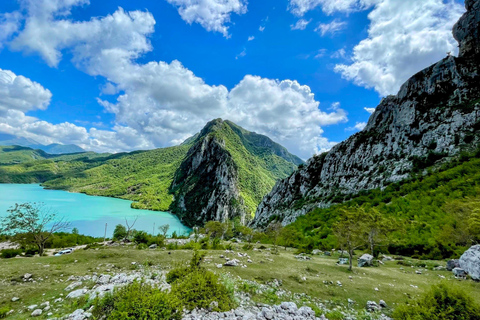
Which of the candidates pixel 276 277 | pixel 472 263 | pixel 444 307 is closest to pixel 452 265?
pixel 472 263

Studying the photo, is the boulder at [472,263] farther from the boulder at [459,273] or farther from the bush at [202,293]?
the bush at [202,293]

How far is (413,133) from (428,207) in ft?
91.6

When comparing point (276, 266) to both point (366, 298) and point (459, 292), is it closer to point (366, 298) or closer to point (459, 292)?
point (366, 298)

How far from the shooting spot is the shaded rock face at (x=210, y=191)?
142 meters

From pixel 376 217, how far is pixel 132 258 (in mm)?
25078

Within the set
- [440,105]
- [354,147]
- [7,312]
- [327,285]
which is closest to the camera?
[7,312]

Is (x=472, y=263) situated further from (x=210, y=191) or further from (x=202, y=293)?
(x=210, y=191)

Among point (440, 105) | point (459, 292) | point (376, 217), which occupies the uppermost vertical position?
point (440, 105)

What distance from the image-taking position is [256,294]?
1023 centimetres

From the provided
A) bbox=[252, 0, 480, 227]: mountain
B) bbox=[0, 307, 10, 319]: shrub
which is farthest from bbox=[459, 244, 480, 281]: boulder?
bbox=[252, 0, 480, 227]: mountain

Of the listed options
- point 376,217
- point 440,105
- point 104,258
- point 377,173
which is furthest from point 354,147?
point 104,258

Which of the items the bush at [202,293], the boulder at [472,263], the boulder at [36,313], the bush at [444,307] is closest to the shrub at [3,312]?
the boulder at [36,313]

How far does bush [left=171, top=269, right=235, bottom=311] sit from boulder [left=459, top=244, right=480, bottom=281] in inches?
627

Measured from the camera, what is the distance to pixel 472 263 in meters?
13.0
